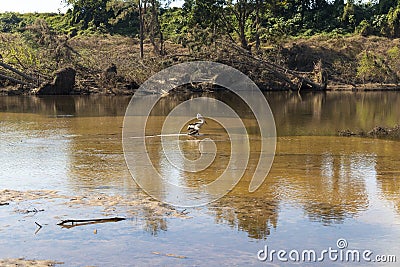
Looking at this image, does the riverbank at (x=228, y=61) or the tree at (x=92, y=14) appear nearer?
the riverbank at (x=228, y=61)

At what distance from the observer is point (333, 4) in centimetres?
4891

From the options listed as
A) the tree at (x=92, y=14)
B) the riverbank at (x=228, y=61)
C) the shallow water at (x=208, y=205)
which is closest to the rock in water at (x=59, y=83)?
the riverbank at (x=228, y=61)

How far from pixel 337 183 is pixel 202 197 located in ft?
8.43

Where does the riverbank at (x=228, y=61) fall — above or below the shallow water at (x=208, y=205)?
above

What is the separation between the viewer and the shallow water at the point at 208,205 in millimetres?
6590

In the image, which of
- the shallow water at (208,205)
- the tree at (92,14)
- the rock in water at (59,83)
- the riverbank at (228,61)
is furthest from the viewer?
the tree at (92,14)

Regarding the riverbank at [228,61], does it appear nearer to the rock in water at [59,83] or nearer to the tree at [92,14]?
the rock in water at [59,83]

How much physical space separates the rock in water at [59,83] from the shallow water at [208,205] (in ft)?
45.4

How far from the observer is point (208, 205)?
27.8 feet

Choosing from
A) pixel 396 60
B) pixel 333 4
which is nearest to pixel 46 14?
pixel 333 4

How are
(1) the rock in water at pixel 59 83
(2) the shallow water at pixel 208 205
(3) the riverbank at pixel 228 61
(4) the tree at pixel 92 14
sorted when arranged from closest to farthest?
(2) the shallow water at pixel 208 205 < (1) the rock in water at pixel 59 83 < (3) the riverbank at pixel 228 61 < (4) the tree at pixel 92 14

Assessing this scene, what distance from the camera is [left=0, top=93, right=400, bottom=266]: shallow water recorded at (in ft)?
21.6

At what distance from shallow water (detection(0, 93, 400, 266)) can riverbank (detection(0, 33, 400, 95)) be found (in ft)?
50.1

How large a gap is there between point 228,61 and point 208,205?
26543mm
